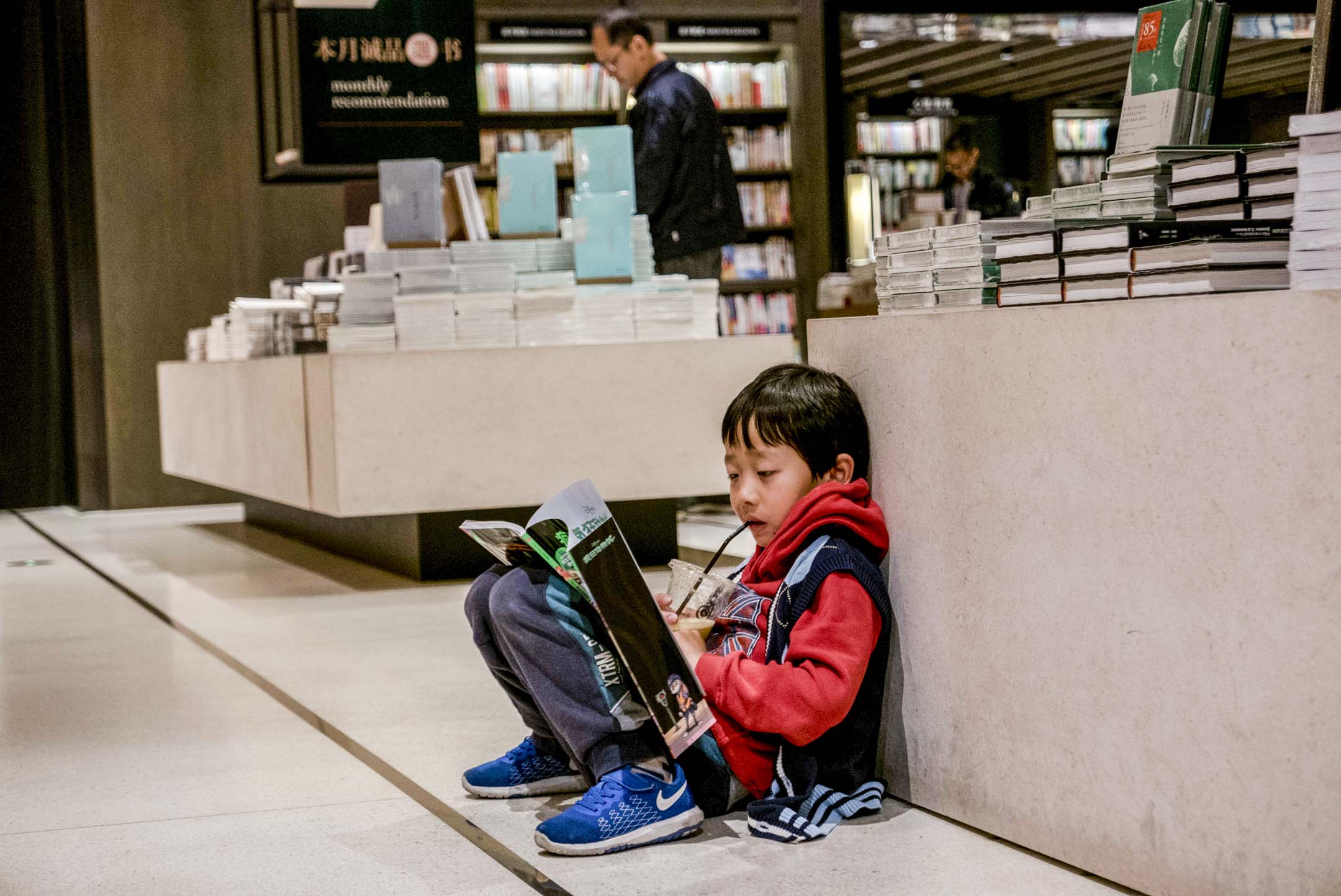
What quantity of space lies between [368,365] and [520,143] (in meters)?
4.23

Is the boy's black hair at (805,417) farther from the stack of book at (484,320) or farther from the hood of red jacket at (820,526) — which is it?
the stack of book at (484,320)

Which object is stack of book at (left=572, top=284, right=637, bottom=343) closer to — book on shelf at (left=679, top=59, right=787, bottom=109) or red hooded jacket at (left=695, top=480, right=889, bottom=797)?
red hooded jacket at (left=695, top=480, right=889, bottom=797)

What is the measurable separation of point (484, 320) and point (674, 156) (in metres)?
0.97

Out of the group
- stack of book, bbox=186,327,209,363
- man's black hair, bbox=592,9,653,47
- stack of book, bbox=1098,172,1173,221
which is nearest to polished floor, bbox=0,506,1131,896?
stack of book, bbox=1098,172,1173,221

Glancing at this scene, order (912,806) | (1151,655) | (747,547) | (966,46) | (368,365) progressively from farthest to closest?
(966,46) < (747,547) < (368,365) < (912,806) < (1151,655)

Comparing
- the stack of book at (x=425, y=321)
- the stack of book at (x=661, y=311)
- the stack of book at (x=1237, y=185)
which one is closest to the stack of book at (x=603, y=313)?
the stack of book at (x=661, y=311)

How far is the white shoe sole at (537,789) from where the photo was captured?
7.57 feet

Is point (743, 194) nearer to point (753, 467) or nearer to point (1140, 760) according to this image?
point (753, 467)

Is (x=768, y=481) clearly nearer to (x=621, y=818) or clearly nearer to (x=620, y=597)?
(x=620, y=597)

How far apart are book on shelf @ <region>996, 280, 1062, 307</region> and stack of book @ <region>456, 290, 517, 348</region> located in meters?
2.68

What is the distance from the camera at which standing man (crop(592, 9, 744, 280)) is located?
5.04 metres

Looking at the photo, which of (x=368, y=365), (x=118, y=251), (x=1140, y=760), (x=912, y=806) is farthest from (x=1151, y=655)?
(x=118, y=251)

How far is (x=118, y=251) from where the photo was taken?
7648 millimetres

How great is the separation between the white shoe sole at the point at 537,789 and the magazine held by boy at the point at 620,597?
1.26 feet
